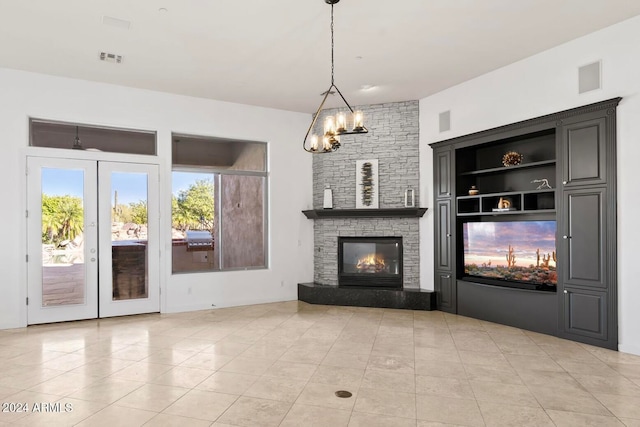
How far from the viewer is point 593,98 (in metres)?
4.82

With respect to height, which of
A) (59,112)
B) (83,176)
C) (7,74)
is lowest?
(83,176)

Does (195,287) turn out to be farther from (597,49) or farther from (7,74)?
(597,49)

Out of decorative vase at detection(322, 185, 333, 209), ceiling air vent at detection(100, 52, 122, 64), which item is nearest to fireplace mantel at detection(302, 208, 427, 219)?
decorative vase at detection(322, 185, 333, 209)

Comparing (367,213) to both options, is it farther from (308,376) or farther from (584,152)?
(308,376)

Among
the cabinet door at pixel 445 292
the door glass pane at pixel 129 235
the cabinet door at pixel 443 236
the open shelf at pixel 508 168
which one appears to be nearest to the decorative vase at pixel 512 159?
the open shelf at pixel 508 168

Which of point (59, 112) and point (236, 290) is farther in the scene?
point (236, 290)

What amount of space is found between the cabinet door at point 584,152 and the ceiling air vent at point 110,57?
5.64 metres

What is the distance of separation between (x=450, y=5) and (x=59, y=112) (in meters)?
5.44

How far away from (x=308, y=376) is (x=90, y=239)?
427 cm

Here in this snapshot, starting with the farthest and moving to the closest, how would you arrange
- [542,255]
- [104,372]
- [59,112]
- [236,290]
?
[236,290]
[59,112]
[542,255]
[104,372]

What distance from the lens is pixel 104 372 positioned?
399 cm

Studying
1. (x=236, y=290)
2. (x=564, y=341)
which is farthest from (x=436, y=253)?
(x=236, y=290)

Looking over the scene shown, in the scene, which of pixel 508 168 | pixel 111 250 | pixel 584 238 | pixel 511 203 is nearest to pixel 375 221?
Result: pixel 511 203

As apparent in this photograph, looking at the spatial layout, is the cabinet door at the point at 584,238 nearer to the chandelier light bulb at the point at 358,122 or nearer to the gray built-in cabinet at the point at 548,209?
the gray built-in cabinet at the point at 548,209
